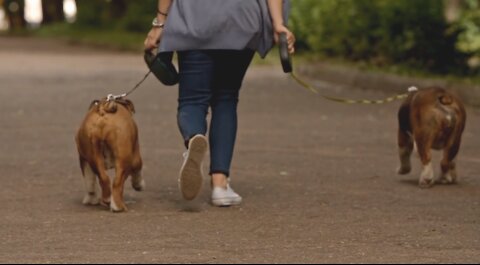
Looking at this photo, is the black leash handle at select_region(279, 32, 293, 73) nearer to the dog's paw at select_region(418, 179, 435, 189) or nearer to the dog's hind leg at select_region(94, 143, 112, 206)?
the dog's hind leg at select_region(94, 143, 112, 206)

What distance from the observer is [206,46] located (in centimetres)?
692

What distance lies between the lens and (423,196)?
758 centimetres

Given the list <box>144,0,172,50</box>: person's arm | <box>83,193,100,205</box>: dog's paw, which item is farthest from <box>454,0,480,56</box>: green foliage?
<box>83,193,100,205</box>: dog's paw

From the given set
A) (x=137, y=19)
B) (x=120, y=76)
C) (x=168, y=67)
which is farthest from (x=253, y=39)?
(x=137, y=19)

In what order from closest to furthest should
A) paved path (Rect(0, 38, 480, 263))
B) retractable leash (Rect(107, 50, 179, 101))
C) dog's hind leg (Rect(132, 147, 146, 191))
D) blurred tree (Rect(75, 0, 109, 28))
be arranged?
1. paved path (Rect(0, 38, 480, 263))
2. dog's hind leg (Rect(132, 147, 146, 191))
3. retractable leash (Rect(107, 50, 179, 101))
4. blurred tree (Rect(75, 0, 109, 28))

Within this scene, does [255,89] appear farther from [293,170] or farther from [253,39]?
[253,39]

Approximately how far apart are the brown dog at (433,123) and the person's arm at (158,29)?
5.27ft

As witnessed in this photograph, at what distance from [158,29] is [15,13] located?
1992 inches

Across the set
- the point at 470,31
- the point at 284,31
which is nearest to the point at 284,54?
the point at 284,31

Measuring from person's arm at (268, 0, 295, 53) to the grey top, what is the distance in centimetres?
6

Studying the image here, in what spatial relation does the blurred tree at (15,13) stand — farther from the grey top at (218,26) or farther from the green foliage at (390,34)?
the grey top at (218,26)

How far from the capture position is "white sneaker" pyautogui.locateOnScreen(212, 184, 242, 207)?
7.08 m

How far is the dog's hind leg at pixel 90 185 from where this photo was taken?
22.9ft

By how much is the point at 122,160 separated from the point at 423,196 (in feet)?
5.89
